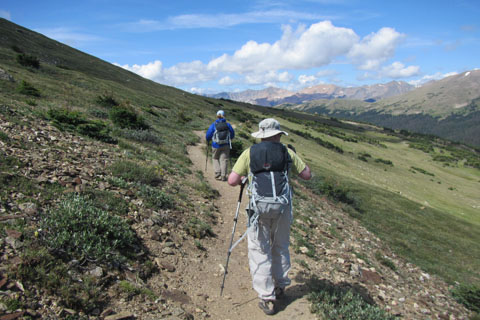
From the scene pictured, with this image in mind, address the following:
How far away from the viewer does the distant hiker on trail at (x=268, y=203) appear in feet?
17.1

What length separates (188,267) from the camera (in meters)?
6.73

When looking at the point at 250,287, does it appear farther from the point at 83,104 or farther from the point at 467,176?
the point at 467,176

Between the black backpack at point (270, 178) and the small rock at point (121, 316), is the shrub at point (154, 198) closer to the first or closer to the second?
the small rock at point (121, 316)

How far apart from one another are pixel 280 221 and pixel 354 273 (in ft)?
17.6

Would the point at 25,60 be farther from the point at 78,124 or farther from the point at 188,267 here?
the point at 188,267

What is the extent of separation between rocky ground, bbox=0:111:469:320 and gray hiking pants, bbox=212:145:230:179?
80 centimetres

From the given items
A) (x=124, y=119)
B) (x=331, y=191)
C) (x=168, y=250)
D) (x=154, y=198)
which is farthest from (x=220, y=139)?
(x=331, y=191)

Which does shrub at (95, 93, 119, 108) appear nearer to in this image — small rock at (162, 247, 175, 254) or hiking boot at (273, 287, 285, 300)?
small rock at (162, 247, 175, 254)

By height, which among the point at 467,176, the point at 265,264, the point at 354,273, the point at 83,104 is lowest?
the point at 467,176

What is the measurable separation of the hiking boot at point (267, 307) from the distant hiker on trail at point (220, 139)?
8.20 metres

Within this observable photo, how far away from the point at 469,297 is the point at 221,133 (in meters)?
12.3

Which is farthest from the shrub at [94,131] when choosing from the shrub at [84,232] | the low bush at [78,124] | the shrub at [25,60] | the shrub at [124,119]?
the shrub at [25,60]

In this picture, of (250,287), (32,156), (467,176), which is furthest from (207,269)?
(467,176)

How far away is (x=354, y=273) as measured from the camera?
30.0ft
